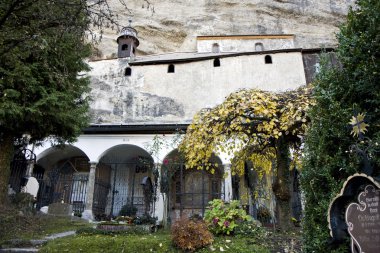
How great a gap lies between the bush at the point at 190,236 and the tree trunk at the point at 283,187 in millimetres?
2077

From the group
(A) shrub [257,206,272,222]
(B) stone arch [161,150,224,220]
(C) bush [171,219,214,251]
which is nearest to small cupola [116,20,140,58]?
(B) stone arch [161,150,224,220]

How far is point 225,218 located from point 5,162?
724 centimetres

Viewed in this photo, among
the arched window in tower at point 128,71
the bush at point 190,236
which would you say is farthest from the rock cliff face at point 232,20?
the bush at point 190,236

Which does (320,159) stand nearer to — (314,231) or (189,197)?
(314,231)

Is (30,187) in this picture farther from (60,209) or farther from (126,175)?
(126,175)

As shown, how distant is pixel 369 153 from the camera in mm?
4035

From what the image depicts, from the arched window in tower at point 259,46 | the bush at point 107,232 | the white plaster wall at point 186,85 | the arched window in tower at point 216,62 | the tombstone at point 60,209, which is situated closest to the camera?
the bush at point 107,232

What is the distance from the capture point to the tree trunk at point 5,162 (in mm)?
10477

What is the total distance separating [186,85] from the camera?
22.0 metres

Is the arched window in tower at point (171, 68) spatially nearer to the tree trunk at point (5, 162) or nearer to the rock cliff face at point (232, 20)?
the rock cliff face at point (232, 20)

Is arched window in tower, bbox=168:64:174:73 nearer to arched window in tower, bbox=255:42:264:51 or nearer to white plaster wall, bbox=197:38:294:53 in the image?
white plaster wall, bbox=197:38:294:53

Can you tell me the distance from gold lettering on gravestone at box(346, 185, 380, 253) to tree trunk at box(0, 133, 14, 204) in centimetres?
1003

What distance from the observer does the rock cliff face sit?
112ft

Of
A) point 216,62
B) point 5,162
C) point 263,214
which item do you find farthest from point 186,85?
point 5,162
